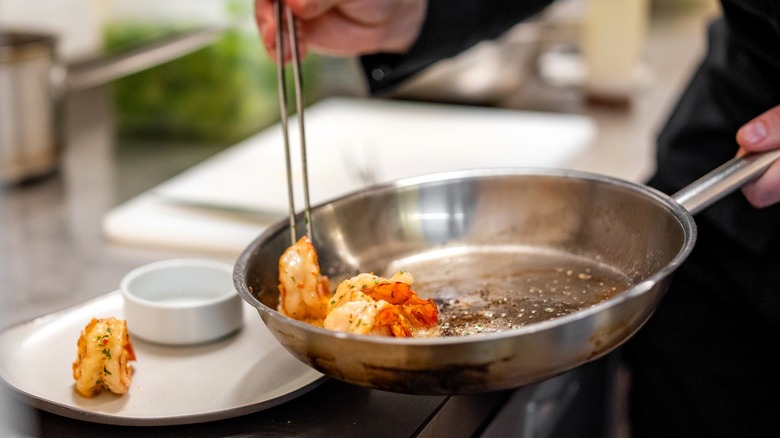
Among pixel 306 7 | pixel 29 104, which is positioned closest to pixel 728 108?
pixel 306 7

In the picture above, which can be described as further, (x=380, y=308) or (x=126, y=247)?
(x=126, y=247)

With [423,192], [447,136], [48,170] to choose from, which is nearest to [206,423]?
[423,192]

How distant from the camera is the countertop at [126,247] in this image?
2.88 feet

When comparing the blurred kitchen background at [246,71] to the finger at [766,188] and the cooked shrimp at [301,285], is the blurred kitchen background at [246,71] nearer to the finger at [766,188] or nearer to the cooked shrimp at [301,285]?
the cooked shrimp at [301,285]

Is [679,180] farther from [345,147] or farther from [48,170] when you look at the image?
[48,170]

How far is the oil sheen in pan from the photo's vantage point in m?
0.92

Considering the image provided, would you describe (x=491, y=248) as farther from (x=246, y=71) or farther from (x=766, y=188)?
(x=246, y=71)

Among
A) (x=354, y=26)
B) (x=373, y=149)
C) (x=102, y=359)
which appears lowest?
(x=373, y=149)

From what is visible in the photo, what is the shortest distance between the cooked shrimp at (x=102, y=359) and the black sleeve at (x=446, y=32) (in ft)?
2.30

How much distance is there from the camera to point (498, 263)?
3.51ft

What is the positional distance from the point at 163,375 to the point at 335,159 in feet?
3.07

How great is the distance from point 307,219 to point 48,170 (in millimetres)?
876

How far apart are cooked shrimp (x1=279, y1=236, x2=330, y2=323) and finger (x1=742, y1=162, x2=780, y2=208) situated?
497 millimetres

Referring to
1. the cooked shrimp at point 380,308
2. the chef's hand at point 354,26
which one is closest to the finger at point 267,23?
the chef's hand at point 354,26
